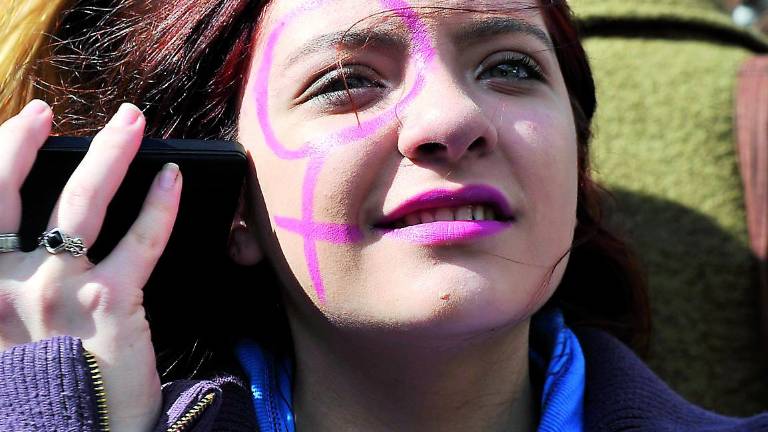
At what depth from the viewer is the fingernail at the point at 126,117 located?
1750 mm

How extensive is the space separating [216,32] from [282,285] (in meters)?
0.57

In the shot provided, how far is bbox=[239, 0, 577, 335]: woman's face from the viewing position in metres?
1.69

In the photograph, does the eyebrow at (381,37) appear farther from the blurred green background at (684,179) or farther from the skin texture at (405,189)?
the blurred green background at (684,179)

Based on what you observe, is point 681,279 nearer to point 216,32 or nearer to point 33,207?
point 216,32

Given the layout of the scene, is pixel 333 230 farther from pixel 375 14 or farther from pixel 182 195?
pixel 375 14

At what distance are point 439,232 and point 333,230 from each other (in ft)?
0.67

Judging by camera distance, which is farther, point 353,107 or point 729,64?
point 729,64

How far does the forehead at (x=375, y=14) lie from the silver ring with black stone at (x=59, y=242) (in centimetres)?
58

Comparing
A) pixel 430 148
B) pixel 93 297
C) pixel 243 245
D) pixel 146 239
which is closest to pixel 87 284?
pixel 93 297

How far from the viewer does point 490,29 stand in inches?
73.1

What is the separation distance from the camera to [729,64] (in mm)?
2744

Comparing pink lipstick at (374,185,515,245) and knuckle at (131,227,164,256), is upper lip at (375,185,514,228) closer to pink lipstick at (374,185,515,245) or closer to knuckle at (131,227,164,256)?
pink lipstick at (374,185,515,245)

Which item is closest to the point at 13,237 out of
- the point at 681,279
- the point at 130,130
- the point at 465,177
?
the point at 130,130

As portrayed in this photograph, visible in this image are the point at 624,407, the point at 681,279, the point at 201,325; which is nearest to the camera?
the point at 624,407
